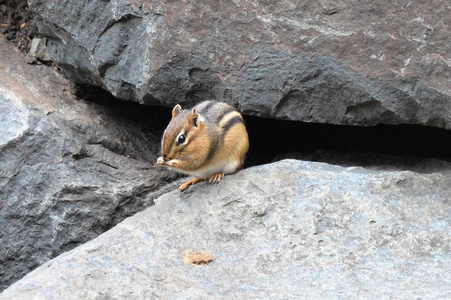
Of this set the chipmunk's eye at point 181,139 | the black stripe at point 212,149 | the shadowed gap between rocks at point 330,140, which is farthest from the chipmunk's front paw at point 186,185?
the shadowed gap between rocks at point 330,140

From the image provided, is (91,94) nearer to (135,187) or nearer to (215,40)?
(135,187)

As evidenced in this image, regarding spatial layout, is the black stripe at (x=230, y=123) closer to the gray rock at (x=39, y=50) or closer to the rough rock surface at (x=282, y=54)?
the rough rock surface at (x=282, y=54)

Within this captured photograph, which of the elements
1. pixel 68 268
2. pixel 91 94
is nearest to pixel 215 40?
pixel 91 94

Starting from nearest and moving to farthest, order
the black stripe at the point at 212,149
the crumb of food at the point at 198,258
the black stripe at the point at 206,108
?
the crumb of food at the point at 198,258 < the black stripe at the point at 212,149 < the black stripe at the point at 206,108

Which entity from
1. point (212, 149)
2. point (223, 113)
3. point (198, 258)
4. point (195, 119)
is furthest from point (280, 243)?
point (223, 113)

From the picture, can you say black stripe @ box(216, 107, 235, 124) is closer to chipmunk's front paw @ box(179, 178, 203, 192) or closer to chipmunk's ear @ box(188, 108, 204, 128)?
chipmunk's ear @ box(188, 108, 204, 128)

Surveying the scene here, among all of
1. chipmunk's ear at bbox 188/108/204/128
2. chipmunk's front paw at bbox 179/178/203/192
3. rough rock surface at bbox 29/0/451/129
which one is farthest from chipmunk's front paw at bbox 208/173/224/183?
rough rock surface at bbox 29/0/451/129

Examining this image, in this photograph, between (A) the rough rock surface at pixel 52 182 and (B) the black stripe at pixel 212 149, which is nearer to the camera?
(B) the black stripe at pixel 212 149
